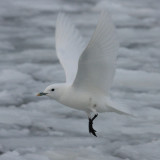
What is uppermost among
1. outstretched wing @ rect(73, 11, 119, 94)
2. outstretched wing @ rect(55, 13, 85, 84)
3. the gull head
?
outstretched wing @ rect(55, 13, 85, 84)

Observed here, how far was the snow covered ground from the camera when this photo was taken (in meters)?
4.42

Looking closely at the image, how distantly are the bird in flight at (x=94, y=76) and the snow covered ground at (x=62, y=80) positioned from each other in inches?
12.8

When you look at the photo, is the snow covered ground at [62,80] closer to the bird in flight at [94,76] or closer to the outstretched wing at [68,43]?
the bird in flight at [94,76]

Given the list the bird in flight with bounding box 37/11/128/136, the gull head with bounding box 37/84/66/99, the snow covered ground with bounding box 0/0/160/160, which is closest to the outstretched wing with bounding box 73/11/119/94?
the bird in flight with bounding box 37/11/128/136

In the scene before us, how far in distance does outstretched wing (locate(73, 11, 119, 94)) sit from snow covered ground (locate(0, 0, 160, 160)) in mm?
509

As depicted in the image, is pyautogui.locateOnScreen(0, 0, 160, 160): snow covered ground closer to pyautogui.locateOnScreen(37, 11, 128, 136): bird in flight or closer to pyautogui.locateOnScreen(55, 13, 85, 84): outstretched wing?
pyautogui.locateOnScreen(37, 11, 128, 136): bird in flight

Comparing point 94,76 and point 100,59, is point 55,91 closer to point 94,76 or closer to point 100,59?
point 94,76

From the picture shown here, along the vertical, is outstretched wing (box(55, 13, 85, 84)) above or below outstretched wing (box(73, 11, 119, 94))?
above

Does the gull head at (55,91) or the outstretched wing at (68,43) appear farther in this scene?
the outstretched wing at (68,43)

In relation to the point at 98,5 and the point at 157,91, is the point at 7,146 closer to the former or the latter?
the point at 157,91

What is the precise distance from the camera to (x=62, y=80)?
621cm

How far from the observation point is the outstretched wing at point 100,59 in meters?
3.80

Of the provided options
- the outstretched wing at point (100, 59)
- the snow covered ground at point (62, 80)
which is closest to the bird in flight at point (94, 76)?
the outstretched wing at point (100, 59)

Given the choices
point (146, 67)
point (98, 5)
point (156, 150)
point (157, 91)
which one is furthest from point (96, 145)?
point (98, 5)
